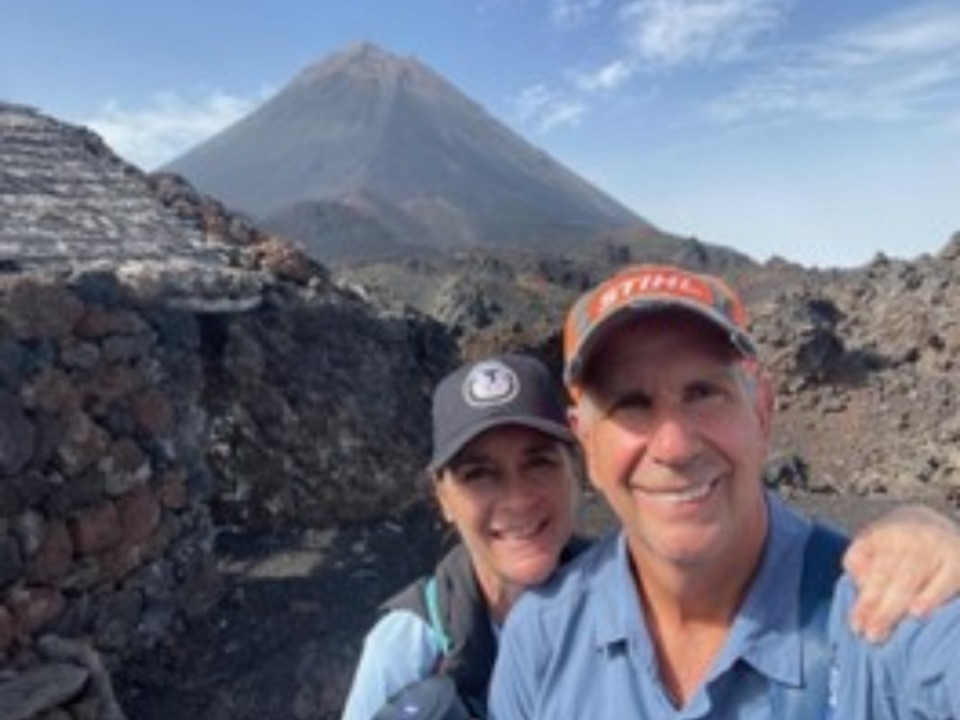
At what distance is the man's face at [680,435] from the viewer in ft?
7.04

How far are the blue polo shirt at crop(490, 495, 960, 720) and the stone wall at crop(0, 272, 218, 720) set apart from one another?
4.65 m

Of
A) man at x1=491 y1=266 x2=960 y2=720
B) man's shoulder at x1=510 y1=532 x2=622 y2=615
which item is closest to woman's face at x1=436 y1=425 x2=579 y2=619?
man's shoulder at x1=510 y1=532 x2=622 y2=615

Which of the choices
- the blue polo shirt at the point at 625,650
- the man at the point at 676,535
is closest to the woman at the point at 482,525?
the blue polo shirt at the point at 625,650

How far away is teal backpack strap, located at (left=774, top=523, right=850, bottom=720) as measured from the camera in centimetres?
196

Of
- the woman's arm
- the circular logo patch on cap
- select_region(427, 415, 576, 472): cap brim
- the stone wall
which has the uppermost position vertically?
the circular logo patch on cap

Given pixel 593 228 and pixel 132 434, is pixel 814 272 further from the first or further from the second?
pixel 593 228

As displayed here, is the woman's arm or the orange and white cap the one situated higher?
the orange and white cap

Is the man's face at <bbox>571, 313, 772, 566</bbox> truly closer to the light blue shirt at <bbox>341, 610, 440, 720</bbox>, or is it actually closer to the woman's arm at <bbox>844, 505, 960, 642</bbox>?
the woman's arm at <bbox>844, 505, 960, 642</bbox>

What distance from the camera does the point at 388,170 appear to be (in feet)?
284

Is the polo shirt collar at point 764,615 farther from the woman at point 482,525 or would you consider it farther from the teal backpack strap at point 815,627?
the woman at point 482,525

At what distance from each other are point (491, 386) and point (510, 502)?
0.24 metres

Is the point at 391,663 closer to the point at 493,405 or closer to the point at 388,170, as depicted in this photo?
the point at 493,405

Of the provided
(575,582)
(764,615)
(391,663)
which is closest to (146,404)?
(391,663)

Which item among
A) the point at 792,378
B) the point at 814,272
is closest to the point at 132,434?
the point at 792,378
